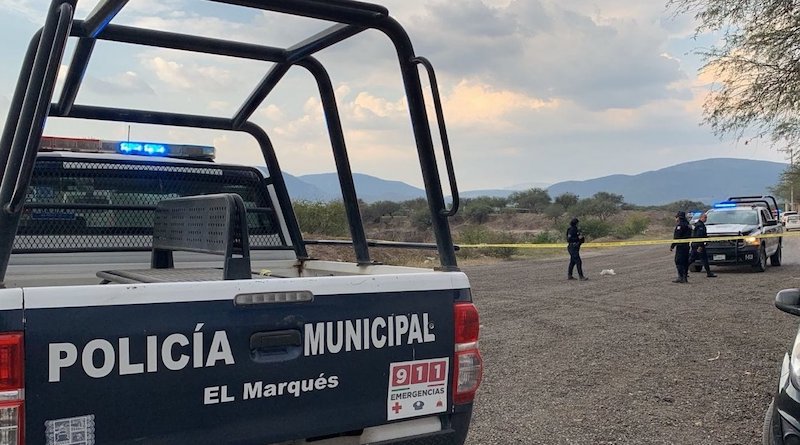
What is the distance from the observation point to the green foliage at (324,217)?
28.5m

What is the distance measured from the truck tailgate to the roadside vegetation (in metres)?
17.9

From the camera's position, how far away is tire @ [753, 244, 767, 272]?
17141mm

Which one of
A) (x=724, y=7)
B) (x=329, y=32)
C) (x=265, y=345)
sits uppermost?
(x=724, y=7)

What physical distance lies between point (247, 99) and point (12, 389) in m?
2.94

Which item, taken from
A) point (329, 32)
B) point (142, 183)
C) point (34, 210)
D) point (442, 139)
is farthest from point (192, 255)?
point (442, 139)

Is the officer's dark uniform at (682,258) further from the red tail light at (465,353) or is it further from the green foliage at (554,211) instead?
the green foliage at (554,211)

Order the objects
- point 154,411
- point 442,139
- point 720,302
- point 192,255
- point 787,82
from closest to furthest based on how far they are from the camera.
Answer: point 154,411 → point 442,139 → point 192,255 → point 787,82 → point 720,302

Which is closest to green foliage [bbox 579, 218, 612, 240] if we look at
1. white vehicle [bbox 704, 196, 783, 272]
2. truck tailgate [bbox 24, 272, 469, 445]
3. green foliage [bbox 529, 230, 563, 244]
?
green foliage [bbox 529, 230, 563, 244]

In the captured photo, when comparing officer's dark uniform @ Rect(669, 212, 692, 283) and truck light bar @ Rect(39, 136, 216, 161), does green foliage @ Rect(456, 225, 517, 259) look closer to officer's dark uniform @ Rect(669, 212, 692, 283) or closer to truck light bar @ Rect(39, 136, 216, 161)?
officer's dark uniform @ Rect(669, 212, 692, 283)

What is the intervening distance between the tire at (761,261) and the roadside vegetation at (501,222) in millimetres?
8917

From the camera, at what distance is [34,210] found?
4.06 m

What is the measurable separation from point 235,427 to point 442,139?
1.51 meters

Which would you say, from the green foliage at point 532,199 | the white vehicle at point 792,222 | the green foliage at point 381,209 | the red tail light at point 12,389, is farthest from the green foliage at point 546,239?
the red tail light at point 12,389

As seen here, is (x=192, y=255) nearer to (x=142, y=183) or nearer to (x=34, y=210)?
(x=142, y=183)
